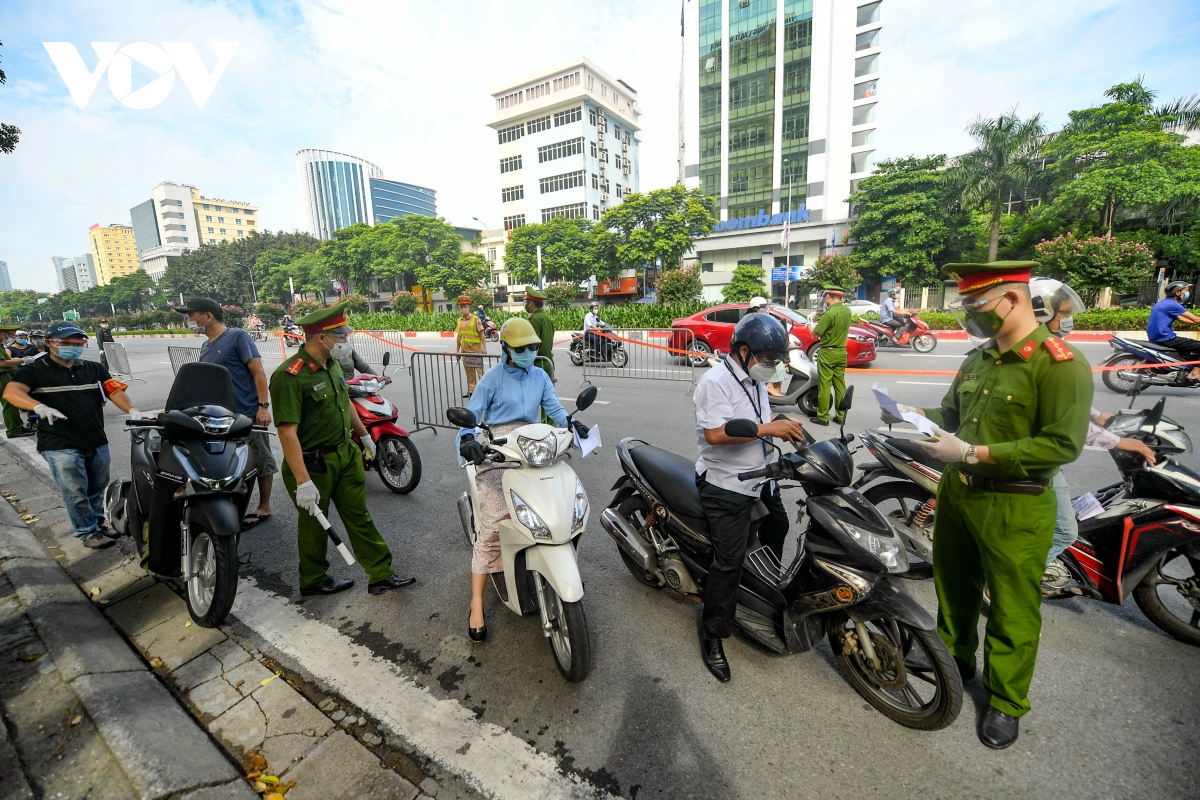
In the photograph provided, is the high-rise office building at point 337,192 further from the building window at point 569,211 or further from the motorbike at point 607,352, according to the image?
the motorbike at point 607,352

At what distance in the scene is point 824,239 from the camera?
43.3m

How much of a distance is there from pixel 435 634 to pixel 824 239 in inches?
1852

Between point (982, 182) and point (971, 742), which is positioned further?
point (982, 182)

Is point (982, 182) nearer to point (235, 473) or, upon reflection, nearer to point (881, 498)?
point (881, 498)

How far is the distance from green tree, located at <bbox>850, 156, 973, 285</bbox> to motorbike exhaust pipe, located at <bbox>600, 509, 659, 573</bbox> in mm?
39042

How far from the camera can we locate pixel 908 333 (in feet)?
52.7

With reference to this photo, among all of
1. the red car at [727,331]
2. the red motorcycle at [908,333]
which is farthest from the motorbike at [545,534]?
the red motorcycle at [908,333]

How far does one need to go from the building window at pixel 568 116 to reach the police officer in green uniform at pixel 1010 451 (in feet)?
199

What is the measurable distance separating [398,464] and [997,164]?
37.0m

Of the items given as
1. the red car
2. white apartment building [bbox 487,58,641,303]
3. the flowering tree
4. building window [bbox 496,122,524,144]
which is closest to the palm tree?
the flowering tree

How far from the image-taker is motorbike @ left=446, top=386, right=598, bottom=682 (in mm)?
2467

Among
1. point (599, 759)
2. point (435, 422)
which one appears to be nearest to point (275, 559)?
point (599, 759)

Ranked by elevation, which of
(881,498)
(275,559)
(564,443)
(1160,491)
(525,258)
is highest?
(525,258)

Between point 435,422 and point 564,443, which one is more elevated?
point 564,443
